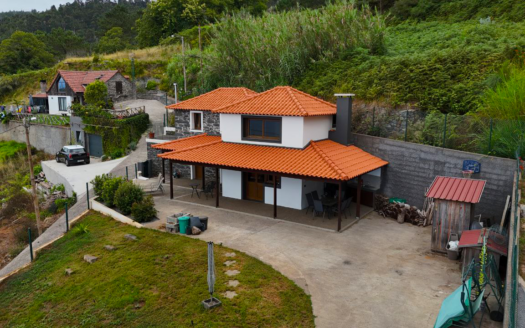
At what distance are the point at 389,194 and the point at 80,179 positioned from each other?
20.7 meters

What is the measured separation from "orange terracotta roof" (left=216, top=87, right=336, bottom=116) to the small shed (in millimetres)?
6851

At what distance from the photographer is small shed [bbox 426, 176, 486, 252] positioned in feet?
42.8

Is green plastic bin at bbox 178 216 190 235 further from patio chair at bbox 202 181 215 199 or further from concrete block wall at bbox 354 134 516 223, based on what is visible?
concrete block wall at bbox 354 134 516 223

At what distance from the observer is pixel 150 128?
1458 inches

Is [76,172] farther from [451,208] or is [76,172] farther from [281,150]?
[451,208]

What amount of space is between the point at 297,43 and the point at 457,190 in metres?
19.0

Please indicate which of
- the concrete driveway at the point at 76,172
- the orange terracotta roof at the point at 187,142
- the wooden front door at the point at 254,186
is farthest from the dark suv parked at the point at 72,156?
the wooden front door at the point at 254,186

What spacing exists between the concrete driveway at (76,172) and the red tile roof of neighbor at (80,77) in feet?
45.4

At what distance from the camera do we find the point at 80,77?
153ft

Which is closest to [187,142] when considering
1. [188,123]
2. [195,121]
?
[195,121]

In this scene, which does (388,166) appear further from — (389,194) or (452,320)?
(452,320)

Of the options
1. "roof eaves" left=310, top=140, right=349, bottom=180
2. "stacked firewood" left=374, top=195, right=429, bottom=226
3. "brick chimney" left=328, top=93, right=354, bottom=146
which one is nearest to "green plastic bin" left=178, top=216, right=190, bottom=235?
"roof eaves" left=310, top=140, right=349, bottom=180

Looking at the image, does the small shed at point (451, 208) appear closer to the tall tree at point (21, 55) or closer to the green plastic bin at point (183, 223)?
the green plastic bin at point (183, 223)

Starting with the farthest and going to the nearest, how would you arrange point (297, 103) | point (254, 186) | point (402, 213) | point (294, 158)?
point (254, 186), point (297, 103), point (294, 158), point (402, 213)
